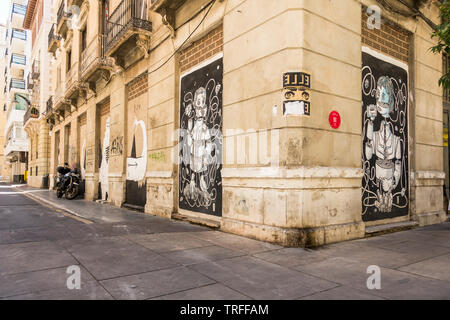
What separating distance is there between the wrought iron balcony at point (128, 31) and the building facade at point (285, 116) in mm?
50

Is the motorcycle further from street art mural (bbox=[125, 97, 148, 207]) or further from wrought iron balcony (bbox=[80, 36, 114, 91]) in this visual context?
street art mural (bbox=[125, 97, 148, 207])

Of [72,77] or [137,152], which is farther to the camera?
[72,77]

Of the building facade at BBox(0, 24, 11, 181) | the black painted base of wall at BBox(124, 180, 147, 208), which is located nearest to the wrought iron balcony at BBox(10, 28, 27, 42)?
the building facade at BBox(0, 24, 11, 181)

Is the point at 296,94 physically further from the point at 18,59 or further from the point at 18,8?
the point at 18,8

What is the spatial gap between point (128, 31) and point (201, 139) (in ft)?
13.9

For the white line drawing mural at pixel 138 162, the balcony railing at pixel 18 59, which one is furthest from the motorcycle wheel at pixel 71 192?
the balcony railing at pixel 18 59

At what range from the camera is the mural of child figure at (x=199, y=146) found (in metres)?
6.91

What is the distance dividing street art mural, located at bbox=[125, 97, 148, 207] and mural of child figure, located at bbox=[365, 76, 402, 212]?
237 inches

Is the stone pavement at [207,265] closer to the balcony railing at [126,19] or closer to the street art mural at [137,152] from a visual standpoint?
the street art mural at [137,152]

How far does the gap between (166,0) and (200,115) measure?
9.51 feet

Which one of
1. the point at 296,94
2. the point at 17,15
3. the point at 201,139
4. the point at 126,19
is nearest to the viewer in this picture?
the point at 296,94

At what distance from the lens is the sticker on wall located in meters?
4.83

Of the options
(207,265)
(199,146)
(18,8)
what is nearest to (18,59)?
(18,8)

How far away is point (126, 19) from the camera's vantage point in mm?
10094
